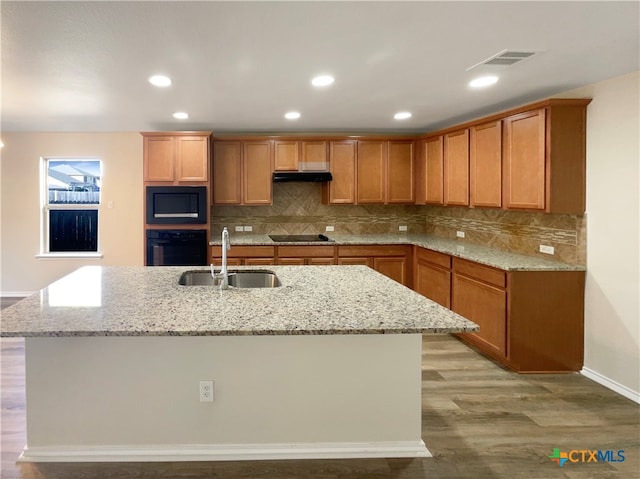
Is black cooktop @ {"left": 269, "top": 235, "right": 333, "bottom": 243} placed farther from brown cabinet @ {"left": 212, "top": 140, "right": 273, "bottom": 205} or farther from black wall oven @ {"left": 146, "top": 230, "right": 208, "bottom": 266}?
black wall oven @ {"left": 146, "top": 230, "right": 208, "bottom": 266}

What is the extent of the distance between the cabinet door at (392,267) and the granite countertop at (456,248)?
0.69 ft

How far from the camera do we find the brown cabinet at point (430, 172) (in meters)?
5.29

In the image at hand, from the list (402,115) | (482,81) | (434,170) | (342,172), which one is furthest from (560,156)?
(342,172)

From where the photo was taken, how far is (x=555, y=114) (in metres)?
3.52

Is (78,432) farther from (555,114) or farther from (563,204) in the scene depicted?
(555,114)

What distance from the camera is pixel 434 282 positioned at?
4914mm

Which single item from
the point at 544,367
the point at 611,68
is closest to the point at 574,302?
the point at 544,367

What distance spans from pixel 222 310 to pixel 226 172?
12.4 feet

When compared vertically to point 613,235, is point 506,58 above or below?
above

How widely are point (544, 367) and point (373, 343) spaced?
6.56 ft

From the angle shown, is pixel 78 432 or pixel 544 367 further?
pixel 544 367

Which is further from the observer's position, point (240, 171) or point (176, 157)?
point (240, 171)

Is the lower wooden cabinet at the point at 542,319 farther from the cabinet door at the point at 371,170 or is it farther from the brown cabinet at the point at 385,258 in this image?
the cabinet door at the point at 371,170

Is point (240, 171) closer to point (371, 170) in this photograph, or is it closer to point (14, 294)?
point (371, 170)
